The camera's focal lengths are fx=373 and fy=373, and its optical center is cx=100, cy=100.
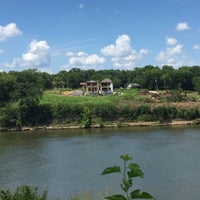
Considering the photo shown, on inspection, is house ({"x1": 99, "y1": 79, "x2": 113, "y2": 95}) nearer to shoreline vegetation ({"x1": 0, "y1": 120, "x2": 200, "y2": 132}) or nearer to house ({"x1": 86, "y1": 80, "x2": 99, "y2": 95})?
house ({"x1": 86, "y1": 80, "x2": 99, "y2": 95})

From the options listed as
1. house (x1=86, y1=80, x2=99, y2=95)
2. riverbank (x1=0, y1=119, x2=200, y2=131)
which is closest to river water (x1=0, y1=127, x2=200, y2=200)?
riverbank (x1=0, y1=119, x2=200, y2=131)

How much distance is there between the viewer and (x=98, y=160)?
A: 1451 inches

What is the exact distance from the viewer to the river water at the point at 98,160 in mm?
27359

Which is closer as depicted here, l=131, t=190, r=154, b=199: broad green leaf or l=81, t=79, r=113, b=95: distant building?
l=131, t=190, r=154, b=199: broad green leaf

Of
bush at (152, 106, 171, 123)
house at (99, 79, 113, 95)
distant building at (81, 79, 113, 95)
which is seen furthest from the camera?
house at (99, 79, 113, 95)

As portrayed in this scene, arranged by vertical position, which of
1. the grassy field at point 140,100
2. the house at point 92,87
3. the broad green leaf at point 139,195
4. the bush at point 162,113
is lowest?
the bush at point 162,113

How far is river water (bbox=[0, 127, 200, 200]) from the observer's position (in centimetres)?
2736

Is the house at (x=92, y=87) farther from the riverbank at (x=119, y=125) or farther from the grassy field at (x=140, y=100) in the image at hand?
the riverbank at (x=119, y=125)

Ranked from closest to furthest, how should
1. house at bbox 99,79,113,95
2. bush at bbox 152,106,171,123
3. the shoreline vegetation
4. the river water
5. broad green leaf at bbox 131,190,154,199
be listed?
broad green leaf at bbox 131,190,154,199 → the river water → the shoreline vegetation → bush at bbox 152,106,171,123 → house at bbox 99,79,113,95

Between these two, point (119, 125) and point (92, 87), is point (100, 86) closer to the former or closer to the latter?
point (92, 87)

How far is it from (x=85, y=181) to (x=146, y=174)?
5.05m

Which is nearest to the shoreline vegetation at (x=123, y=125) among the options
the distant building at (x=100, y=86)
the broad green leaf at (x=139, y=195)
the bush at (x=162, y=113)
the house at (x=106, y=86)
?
the bush at (x=162, y=113)

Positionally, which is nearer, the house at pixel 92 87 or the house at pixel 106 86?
the house at pixel 92 87

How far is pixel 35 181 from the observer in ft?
99.3
